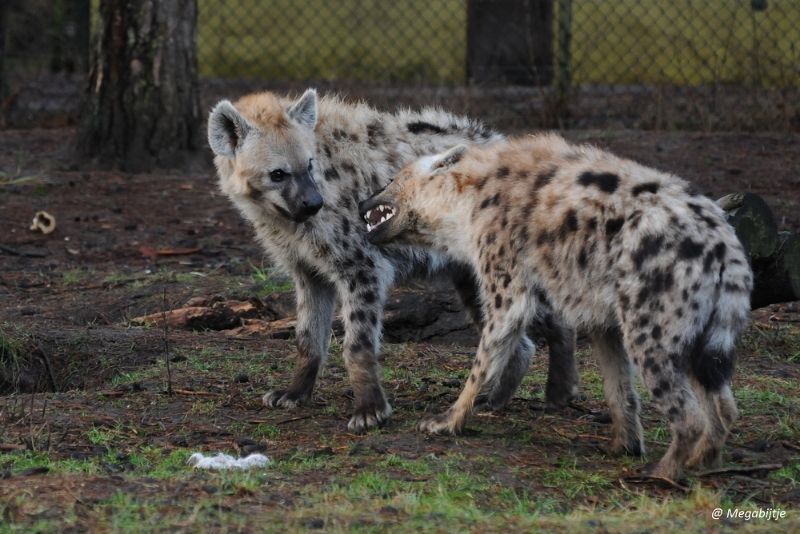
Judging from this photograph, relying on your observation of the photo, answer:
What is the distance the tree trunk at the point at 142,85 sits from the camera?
7.04 metres

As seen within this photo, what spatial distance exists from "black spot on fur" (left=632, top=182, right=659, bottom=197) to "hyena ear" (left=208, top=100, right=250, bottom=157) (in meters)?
1.62

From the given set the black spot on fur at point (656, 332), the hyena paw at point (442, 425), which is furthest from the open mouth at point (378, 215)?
the black spot on fur at point (656, 332)

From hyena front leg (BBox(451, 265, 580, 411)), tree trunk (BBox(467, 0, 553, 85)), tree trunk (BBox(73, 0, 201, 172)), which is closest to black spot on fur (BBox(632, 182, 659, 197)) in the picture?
hyena front leg (BBox(451, 265, 580, 411))

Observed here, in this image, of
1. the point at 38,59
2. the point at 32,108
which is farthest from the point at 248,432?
the point at 38,59

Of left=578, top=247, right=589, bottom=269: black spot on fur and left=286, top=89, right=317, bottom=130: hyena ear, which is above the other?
left=286, top=89, right=317, bottom=130: hyena ear

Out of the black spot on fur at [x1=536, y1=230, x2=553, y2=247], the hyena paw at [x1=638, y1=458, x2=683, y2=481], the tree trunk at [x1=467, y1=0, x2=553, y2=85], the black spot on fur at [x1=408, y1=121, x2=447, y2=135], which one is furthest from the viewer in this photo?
the tree trunk at [x1=467, y1=0, x2=553, y2=85]

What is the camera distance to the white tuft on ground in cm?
318

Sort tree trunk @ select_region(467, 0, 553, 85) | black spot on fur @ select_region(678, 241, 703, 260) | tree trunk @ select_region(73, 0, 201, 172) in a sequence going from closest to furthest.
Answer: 1. black spot on fur @ select_region(678, 241, 703, 260)
2. tree trunk @ select_region(73, 0, 201, 172)
3. tree trunk @ select_region(467, 0, 553, 85)

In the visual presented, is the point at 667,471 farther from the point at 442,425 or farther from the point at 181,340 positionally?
the point at 181,340

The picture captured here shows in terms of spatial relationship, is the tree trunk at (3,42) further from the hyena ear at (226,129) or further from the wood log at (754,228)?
the wood log at (754,228)

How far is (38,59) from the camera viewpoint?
32.2ft

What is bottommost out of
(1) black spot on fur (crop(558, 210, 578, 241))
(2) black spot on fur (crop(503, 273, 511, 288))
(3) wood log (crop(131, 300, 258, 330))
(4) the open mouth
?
(3) wood log (crop(131, 300, 258, 330))

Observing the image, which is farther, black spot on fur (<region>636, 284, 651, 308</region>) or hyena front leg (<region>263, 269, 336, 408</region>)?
hyena front leg (<region>263, 269, 336, 408</region>)

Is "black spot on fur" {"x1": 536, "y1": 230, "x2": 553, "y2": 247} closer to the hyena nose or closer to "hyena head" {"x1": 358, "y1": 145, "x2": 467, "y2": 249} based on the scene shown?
"hyena head" {"x1": 358, "y1": 145, "x2": 467, "y2": 249}
